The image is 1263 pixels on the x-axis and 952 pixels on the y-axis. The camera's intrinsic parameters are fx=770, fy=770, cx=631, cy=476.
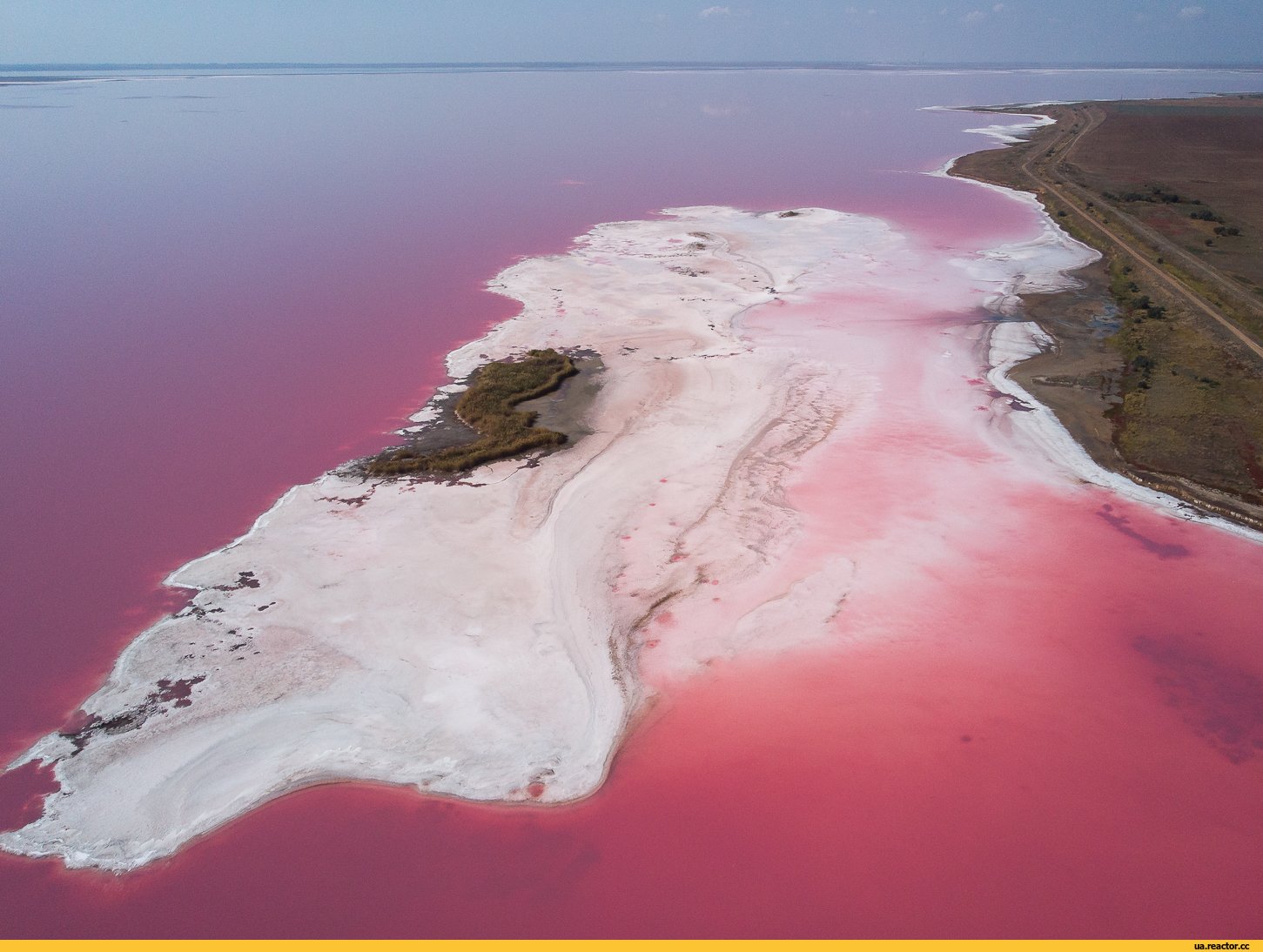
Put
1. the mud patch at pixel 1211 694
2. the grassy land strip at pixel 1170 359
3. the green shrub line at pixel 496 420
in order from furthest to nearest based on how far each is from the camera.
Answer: the grassy land strip at pixel 1170 359, the green shrub line at pixel 496 420, the mud patch at pixel 1211 694

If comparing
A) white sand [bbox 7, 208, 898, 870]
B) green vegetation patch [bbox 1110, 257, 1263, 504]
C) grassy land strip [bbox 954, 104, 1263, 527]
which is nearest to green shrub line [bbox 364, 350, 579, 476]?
white sand [bbox 7, 208, 898, 870]

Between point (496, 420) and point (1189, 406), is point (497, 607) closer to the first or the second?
point (496, 420)

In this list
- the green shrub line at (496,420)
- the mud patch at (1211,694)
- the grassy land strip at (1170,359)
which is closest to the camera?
the mud patch at (1211,694)

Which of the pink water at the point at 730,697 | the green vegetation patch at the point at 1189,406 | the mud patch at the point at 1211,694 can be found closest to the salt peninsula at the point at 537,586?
the pink water at the point at 730,697

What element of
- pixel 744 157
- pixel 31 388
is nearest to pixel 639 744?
pixel 31 388

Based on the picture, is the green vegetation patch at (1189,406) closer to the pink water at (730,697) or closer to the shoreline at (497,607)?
the shoreline at (497,607)

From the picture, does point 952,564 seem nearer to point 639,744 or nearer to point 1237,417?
point 639,744

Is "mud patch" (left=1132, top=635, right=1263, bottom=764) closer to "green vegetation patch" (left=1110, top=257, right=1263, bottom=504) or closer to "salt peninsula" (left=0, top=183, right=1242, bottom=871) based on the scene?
"salt peninsula" (left=0, top=183, right=1242, bottom=871)
